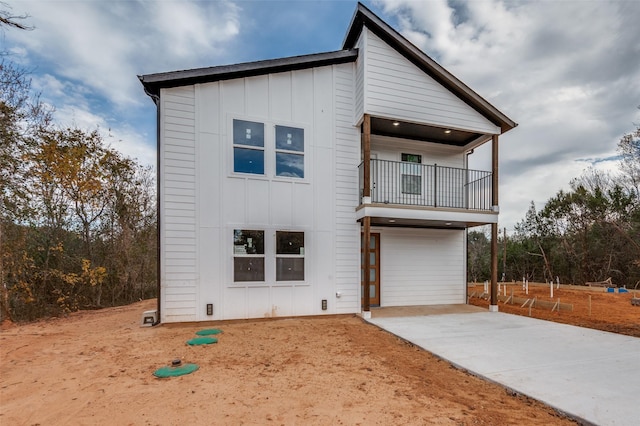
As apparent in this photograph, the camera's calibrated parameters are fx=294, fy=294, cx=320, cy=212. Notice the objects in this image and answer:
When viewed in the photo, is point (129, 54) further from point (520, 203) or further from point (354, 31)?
point (520, 203)

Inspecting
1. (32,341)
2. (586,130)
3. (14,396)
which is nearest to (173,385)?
(14,396)

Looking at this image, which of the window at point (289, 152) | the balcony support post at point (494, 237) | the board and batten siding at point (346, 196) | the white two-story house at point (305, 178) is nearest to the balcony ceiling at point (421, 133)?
the white two-story house at point (305, 178)

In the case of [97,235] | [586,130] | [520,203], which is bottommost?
[97,235]

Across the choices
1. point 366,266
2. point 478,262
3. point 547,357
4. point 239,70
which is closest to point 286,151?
point 239,70

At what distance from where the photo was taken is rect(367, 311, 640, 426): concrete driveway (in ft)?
9.82

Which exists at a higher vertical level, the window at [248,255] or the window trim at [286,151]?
the window trim at [286,151]

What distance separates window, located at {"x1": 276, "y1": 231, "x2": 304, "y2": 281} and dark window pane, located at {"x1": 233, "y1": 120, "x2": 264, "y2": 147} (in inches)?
89.8

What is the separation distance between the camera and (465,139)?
30.6 ft

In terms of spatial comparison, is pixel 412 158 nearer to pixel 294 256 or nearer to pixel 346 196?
pixel 346 196

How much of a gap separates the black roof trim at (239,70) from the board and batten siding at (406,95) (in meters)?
0.66

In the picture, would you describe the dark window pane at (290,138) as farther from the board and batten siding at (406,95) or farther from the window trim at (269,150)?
the board and batten siding at (406,95)

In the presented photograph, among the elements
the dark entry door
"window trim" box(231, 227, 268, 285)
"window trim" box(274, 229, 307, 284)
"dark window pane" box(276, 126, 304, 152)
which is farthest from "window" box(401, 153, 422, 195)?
"window trim" box(231, 227, 268, 285)

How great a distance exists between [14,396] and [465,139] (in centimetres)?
1094

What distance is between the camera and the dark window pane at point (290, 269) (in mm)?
7094
